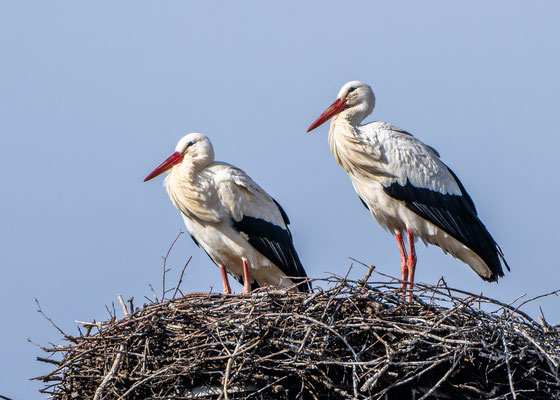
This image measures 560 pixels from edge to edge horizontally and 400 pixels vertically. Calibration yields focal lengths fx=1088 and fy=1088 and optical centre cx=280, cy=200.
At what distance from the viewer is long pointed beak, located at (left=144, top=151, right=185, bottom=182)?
803 centimetres

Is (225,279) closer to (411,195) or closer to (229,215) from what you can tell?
(229,215)

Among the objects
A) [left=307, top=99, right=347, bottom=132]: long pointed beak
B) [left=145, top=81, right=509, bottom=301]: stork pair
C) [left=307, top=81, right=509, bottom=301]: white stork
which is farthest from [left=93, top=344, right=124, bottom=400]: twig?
[left=307, top=99, right=347, bottom=132]: long pointed beak

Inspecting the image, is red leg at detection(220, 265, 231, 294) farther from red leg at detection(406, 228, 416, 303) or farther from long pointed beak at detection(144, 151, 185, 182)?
red leg at detection(406, 228, 416, 303)

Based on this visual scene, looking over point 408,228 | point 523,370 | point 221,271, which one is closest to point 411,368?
point 523,370

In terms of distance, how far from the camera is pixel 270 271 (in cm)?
802

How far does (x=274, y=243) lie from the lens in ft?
26.0

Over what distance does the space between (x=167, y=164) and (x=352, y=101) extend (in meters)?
1.45

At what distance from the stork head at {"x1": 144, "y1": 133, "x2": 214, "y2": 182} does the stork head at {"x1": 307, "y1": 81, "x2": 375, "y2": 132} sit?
0.89 m

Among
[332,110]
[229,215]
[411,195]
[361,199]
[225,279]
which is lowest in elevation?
[225,279]

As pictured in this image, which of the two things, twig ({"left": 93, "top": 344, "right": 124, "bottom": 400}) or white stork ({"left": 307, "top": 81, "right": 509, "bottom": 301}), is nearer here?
twig ({"left": 93, "top": 344, "right": 124, "bottom": 400})

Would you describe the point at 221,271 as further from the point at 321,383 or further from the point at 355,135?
the point at 321,383

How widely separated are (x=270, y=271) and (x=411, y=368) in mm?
2683

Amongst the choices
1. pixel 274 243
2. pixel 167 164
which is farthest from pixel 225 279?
pixel 167 164

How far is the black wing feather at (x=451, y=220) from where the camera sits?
7543mm
